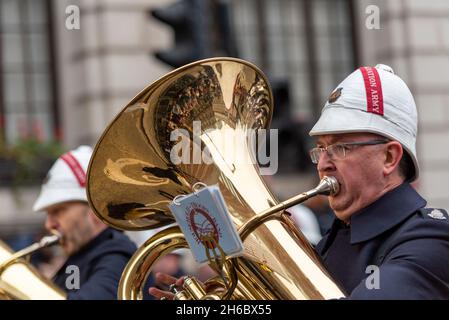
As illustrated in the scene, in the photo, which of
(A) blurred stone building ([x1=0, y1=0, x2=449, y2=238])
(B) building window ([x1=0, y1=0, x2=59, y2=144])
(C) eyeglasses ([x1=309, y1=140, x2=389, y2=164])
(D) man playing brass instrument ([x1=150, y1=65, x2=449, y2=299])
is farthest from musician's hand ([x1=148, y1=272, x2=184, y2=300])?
(B) building window ([x1=0, y1=0, x2=59, y2=144])

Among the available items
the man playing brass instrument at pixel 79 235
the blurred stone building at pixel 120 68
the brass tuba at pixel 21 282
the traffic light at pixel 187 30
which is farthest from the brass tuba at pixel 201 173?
the blurred stone building at pixel 120 68

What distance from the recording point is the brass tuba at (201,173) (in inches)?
133

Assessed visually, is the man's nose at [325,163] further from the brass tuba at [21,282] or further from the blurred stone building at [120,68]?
the blurred stone building at [120,68]

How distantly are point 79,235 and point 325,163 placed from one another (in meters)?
2.27

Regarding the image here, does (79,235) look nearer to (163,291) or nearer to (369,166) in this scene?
(163,291)

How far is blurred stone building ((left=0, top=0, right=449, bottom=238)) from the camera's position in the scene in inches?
455

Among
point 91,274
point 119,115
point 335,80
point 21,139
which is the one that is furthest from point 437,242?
point 335,80

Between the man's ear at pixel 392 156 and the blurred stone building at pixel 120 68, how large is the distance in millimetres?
7635

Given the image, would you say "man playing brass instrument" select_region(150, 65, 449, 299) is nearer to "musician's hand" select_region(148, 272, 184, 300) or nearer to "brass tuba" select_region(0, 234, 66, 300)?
"musician's hand" select_region(148, 272, 184, 300)

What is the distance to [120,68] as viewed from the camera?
38.2 feet

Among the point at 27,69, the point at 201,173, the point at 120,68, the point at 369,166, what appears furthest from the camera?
the point at 27,69

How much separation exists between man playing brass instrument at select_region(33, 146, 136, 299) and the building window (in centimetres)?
617

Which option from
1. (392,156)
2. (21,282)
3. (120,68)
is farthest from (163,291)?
(120,68)

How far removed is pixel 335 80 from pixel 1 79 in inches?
139
